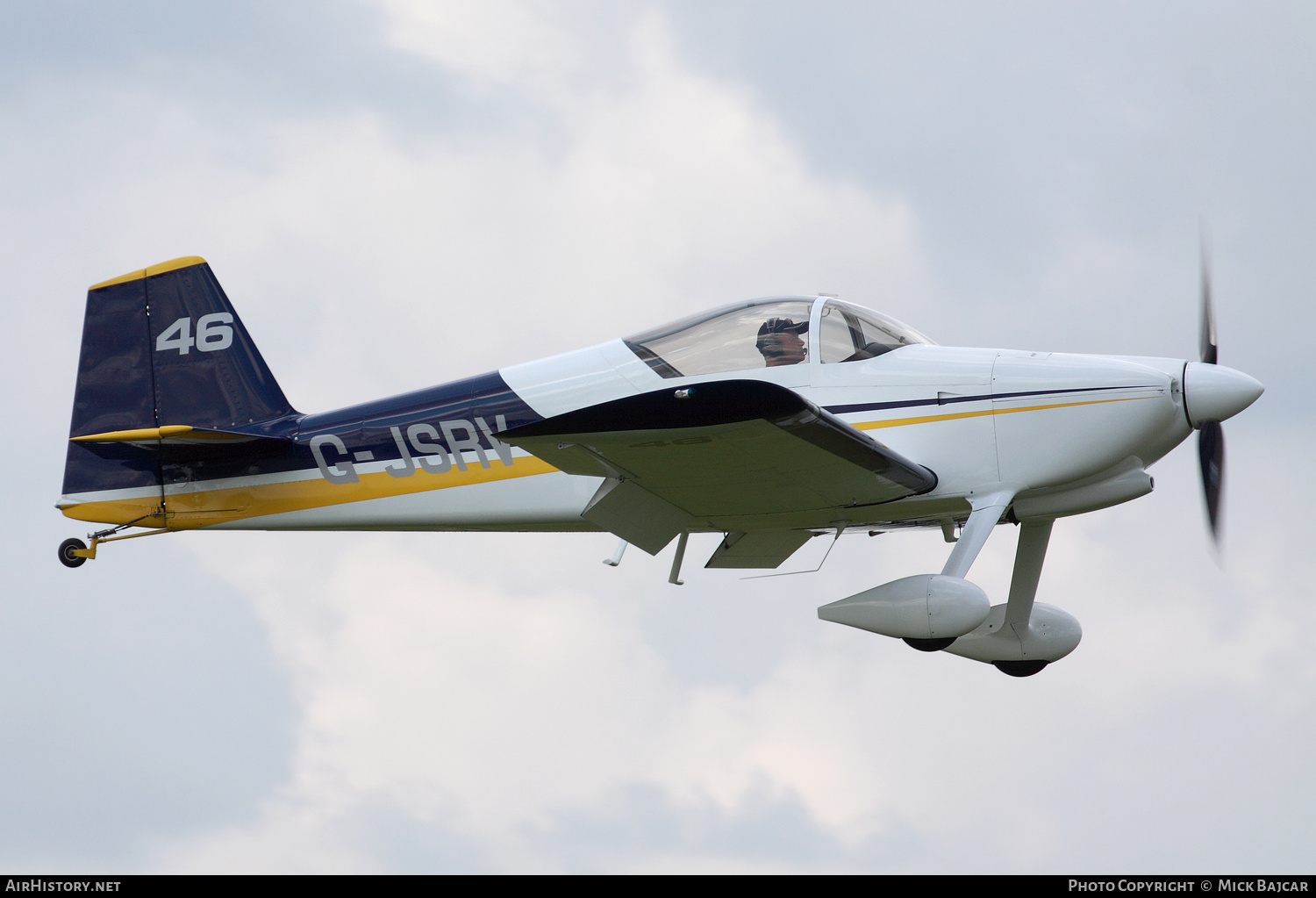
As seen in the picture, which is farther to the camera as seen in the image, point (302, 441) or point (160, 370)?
point (160, 370)

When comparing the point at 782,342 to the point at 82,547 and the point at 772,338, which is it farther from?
the point at 82,547

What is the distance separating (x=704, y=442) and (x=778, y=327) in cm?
180

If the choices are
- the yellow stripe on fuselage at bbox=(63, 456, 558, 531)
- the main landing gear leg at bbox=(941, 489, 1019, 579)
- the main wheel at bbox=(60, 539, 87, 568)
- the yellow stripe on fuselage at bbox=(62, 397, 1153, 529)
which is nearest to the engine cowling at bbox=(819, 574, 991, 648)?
the main landing gear leg at bbox=(941, 489, 1019, 579)

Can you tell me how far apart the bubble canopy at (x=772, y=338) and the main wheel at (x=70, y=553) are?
193 inches

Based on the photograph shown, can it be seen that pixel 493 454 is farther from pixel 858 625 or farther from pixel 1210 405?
pixel 1210 405

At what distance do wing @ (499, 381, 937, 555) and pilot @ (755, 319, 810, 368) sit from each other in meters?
0.95

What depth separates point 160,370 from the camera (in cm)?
1162

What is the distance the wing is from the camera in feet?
25.3

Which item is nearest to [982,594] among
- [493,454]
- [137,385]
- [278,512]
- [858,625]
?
[858,625]

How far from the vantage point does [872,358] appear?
9.73 meters

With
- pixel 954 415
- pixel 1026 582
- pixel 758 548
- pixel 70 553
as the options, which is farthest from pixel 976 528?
pixel 70 553

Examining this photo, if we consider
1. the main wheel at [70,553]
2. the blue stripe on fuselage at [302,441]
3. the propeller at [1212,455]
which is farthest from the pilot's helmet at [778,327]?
the main wheel at [70,553]

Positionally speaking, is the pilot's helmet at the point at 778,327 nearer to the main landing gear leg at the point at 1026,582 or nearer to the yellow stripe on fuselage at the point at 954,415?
the yellow stripe on fuselage at the point at 954,415

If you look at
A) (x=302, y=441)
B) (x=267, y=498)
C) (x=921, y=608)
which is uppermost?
(x=302, y=441)
